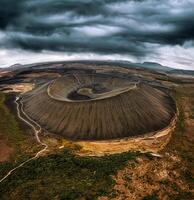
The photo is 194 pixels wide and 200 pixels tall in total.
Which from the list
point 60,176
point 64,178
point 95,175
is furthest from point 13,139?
point 95,175

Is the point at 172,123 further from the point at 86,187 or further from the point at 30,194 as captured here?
the point at 30,194

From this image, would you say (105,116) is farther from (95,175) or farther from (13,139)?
(95,175)

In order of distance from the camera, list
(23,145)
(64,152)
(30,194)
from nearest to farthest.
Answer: (30,194) < (64,152) < (23,145)

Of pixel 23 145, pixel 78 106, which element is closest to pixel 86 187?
pixel 23 145

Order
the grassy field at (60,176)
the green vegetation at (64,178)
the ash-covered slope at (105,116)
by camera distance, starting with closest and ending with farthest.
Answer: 1. the green vegetation at (64,178)
2. the grassy field at (60,176)
3. the ash-covered slope at (105,116)

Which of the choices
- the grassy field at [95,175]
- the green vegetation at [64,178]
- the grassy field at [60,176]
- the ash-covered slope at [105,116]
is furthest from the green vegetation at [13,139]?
the ash-covered slope at [105,116]

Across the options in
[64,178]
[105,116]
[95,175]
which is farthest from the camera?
[105,116]

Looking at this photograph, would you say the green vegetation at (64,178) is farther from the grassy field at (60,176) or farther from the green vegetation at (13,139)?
the green vegetation at (13,139)

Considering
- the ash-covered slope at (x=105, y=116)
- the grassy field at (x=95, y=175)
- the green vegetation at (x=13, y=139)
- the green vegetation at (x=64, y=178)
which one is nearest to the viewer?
the green vegetation at (x=64, y=178)
